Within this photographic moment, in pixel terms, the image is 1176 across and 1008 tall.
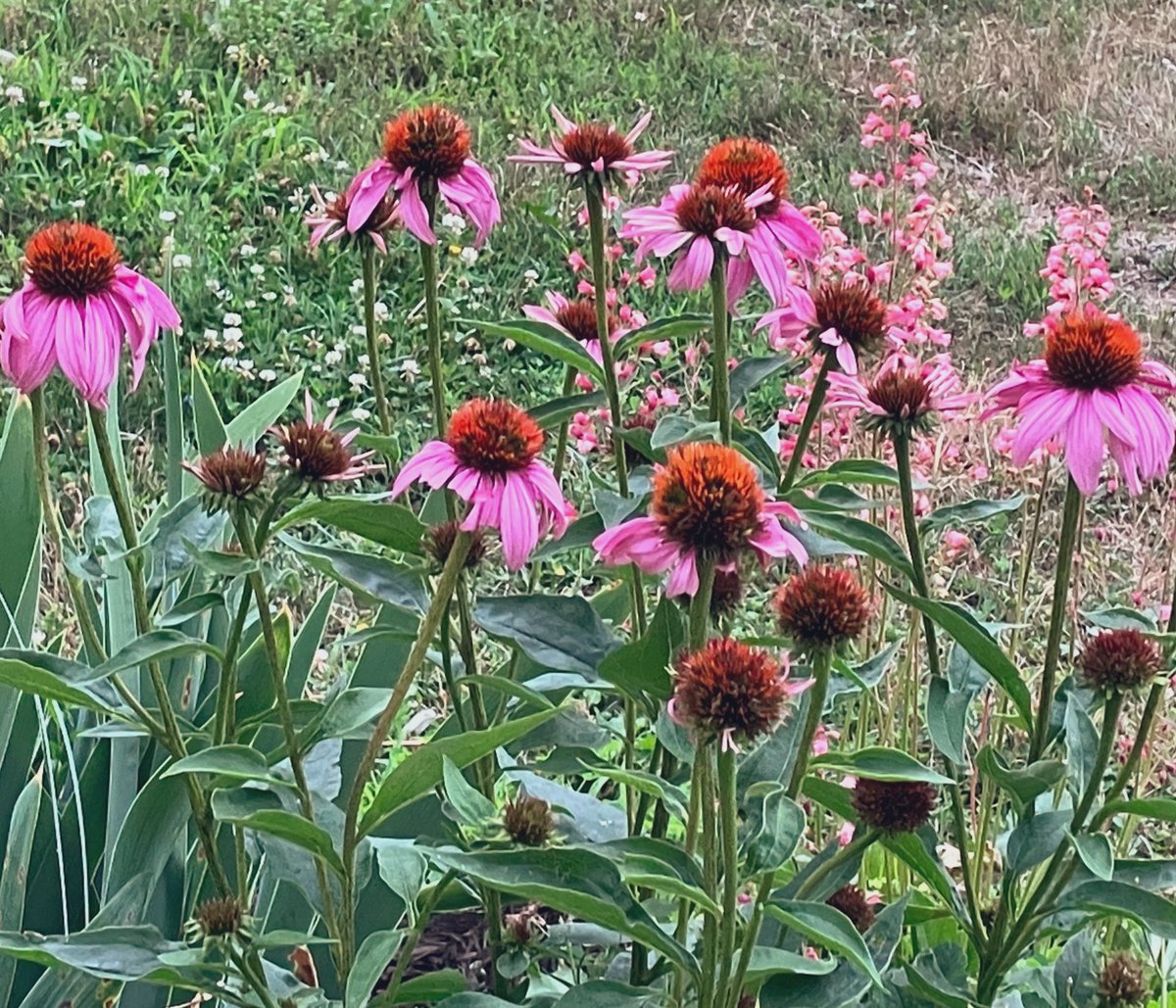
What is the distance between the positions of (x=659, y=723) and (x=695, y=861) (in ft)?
0.25

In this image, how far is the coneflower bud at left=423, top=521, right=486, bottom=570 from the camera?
2.88ft

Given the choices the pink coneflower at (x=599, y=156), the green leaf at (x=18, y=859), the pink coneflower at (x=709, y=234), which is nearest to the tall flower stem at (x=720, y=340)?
the pink coneflower at (x=709, y=234)

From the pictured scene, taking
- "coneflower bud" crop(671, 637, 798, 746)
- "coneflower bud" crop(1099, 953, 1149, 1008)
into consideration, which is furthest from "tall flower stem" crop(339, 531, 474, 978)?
"coneflower bud" crop(1099, 953, 1149, 1008)

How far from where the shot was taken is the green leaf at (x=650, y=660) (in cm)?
85

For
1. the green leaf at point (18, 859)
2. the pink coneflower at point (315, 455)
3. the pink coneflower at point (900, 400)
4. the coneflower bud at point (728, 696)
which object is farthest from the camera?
the green leaf at point (18, 859)

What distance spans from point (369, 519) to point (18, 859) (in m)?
0.39

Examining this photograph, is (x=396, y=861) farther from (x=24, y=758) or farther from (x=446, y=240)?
(x=446, y=240)

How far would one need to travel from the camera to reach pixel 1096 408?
2.77 feet

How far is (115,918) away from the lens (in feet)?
3.22

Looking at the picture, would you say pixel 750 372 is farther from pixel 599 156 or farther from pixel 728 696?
pixel 728 696

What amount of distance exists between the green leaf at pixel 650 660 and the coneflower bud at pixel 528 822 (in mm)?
85

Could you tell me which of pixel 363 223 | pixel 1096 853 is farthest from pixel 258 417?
pixel 1096 853

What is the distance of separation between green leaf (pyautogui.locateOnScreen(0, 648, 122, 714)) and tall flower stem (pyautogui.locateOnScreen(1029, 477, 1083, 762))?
510 mm

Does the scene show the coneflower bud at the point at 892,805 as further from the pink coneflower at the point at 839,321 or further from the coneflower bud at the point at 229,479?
the coneflower bud at the point at 229,479
